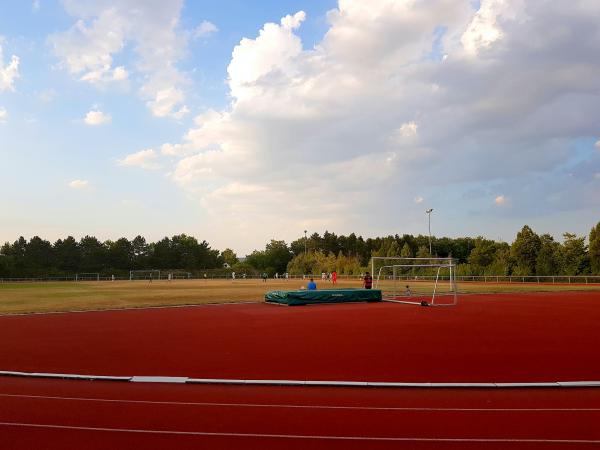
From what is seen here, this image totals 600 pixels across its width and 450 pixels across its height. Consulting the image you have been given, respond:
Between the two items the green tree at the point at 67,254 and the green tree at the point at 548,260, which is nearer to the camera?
the green tree at the point at 548,260

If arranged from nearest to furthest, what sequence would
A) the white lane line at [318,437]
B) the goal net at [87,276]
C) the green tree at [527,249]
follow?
the white lane line at [318,437]
the green tree at [527,249]
the goal net at [87,276]

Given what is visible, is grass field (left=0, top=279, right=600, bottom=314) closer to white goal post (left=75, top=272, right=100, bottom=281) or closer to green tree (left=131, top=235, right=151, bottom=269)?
white goal post (left=75, top=272, right=100, bottom=281)

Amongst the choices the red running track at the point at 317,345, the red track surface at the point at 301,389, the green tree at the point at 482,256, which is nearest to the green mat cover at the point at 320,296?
the red running track at the point at 317,345

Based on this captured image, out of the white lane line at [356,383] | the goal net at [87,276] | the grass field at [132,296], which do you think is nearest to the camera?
the white lane line at [356,383]

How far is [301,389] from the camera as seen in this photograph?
9.87 meters

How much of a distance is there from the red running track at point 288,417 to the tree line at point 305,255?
191 feet

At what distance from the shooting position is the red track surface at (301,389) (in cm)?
704

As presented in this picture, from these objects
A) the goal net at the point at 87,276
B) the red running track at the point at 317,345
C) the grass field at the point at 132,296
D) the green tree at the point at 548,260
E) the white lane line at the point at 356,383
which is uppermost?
the green tree at the point at 548,260

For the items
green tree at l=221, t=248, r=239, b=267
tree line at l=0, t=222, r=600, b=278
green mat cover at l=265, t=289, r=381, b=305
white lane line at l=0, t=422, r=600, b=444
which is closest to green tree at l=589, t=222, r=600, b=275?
tree line at l=0, t=222, r=600, b=278

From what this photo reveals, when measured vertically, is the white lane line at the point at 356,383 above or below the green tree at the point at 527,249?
below

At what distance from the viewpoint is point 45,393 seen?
962cm

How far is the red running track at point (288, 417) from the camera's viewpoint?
6773 millimetres

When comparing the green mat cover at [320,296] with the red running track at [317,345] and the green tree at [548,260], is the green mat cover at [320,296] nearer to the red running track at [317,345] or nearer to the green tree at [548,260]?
the red running track at [317,345]

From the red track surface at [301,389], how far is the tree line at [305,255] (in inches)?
1819
